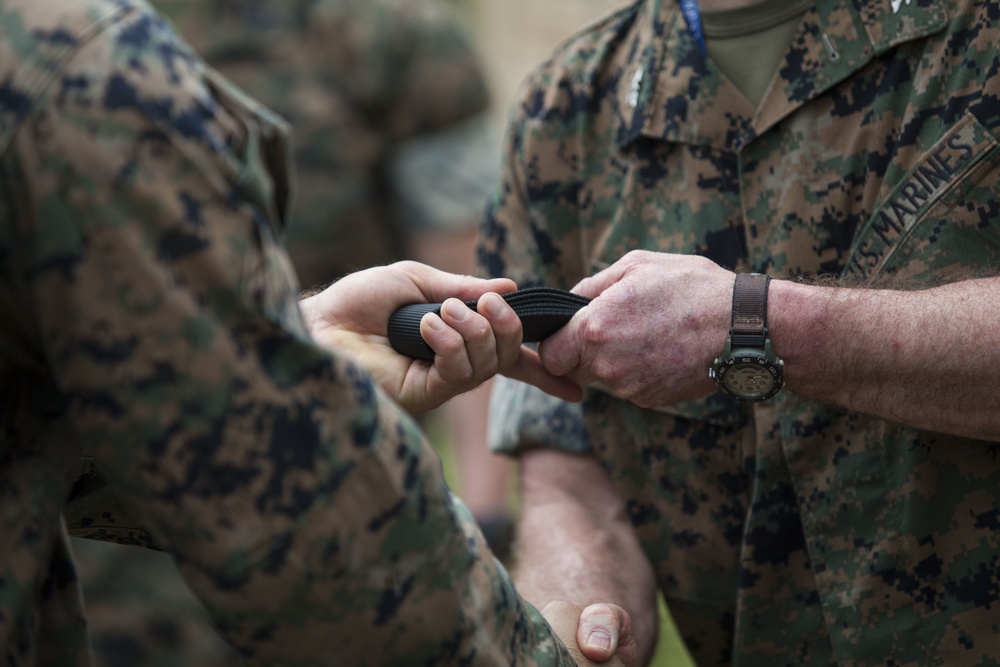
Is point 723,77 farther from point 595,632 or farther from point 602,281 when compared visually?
point 595,632

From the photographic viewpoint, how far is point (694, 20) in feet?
7.36

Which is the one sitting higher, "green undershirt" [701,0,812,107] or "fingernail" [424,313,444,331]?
"green undershirt" [701,0,812,107]

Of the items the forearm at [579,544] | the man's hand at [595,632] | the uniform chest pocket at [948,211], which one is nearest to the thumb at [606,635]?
the man's hand at [595,632]

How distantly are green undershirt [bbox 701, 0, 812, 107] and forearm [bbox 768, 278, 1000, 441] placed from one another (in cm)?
48

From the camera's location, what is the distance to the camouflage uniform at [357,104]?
168 inches

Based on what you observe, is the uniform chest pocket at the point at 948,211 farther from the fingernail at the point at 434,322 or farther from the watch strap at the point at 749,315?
the fingernail at the point at 434,322

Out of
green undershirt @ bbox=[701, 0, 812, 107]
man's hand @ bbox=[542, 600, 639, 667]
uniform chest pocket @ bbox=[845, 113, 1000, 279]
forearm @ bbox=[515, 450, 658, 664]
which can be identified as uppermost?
green undershirt @ bbox=[701, 0, 812, 107]

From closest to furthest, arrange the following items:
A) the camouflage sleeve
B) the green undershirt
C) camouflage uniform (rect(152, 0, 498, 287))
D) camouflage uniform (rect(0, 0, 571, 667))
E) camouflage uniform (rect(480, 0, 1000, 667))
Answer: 1. camouflage uniform (rect(0, 0, 571, 667))
2. camouflage uniform (rect(480, 0, 1000, 667))
3. the green undershirt
4. the camouflage sleeve
5. camouflage uniform (rect(152, 0, 498, 287))

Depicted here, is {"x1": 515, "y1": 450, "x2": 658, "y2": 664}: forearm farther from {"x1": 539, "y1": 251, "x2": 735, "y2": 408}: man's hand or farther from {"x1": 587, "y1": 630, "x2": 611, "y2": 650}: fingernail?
{"x1": 539, "y1": 251, "x2": 735, "y2": 408}: man's hand

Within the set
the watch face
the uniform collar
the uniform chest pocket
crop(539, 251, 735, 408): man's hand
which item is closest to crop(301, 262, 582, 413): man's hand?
crop(539, 251, 735, 408): man's hand

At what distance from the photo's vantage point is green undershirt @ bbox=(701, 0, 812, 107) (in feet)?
7.00

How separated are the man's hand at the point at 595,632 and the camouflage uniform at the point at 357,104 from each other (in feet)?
8.27

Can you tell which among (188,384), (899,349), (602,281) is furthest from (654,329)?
(188,384)

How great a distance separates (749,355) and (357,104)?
2819mm
